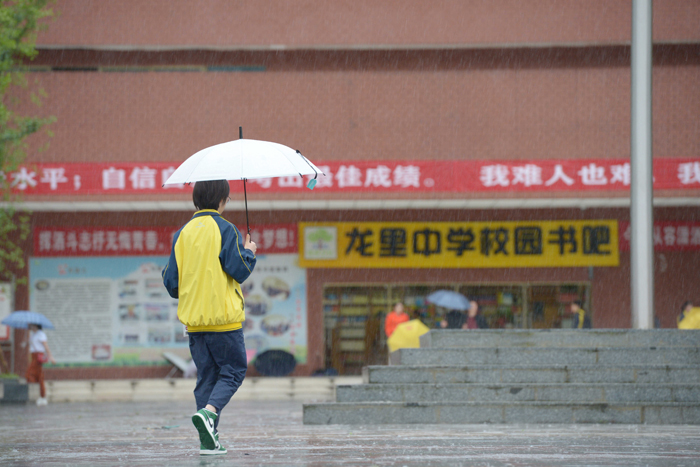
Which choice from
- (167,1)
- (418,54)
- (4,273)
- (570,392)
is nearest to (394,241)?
(418,54)

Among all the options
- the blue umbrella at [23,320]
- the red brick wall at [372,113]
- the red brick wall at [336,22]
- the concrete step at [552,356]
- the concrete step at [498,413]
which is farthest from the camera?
the red brick wall at [336,22]

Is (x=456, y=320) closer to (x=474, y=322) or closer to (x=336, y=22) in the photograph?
(x=474, y=322)

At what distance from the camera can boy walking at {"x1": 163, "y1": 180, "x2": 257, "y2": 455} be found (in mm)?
4723

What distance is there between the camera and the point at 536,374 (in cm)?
790

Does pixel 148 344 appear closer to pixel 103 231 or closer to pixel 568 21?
pixel 103 231

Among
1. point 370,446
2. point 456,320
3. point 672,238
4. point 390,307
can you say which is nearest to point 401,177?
point 456,320

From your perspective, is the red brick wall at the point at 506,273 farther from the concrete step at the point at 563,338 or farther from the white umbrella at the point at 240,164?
the white umbrella at the point at 240,164

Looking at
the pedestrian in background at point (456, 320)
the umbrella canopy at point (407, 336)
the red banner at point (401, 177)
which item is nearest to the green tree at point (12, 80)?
the red banner at point (401, 177)

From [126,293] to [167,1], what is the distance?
20.5 feet

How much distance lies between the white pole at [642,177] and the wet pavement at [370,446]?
3467 millimetres

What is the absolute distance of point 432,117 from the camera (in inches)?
674

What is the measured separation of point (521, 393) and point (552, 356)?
2.35 ft

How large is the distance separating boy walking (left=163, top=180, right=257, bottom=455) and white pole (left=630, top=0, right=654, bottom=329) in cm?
676

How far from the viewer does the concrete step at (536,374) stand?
778cm
